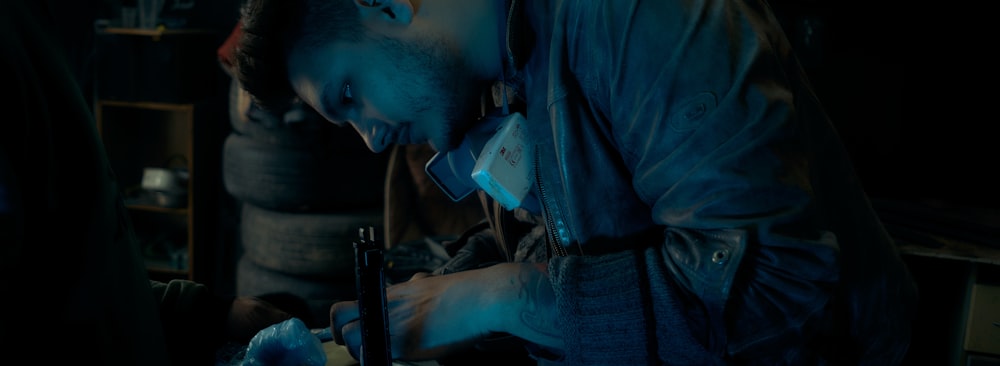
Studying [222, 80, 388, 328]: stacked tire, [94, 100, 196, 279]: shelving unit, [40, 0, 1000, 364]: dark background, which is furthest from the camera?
[94, 100, 196, 279]: shelving unit

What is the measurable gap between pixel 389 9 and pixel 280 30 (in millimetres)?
201

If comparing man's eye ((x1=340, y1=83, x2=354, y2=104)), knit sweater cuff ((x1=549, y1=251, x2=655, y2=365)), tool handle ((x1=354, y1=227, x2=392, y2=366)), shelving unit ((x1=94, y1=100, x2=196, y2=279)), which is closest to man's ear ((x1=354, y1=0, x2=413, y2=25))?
man's eye ((x1=340, y1=83, x2=354, y2=104))

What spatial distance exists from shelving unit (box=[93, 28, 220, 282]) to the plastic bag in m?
2.78

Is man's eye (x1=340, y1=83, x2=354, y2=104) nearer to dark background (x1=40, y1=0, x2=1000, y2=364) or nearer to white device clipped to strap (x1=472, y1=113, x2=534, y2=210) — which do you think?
white device clipped to strap (x1=472, y1=113, x2=534, y2=210)

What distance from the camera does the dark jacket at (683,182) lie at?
1101 mm

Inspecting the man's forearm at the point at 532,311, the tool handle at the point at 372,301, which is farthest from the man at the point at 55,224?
the man's forearm at the point at 532,311

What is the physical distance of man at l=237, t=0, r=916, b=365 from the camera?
1113mm

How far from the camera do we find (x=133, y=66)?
3.85 meters

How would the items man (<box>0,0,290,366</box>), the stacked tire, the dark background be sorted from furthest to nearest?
1. the stacked tire
2. the dark background
3. man (<box>0,0,290,366</box>)

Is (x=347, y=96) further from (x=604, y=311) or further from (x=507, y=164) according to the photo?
Answer: (x=604, y=311)

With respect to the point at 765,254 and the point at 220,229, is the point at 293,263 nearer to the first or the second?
the point at 220,229

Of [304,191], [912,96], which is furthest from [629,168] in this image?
[304,191]

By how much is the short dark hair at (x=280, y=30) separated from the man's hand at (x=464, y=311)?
17.4 inches

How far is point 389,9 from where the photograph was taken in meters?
1.28
